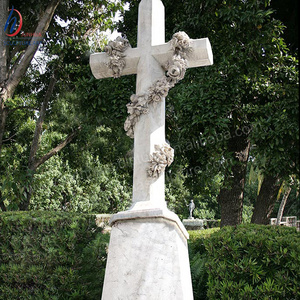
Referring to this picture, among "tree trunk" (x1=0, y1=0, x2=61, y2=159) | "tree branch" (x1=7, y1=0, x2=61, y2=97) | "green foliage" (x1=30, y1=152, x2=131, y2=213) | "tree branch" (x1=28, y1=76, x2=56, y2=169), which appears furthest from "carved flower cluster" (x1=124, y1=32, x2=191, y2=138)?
"green foliage" (x1=30, y1=152, x2=131, y2=213)

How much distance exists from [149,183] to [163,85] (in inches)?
38.1

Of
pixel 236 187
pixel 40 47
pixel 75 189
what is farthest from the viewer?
pixel 75 189

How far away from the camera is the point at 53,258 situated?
512cm

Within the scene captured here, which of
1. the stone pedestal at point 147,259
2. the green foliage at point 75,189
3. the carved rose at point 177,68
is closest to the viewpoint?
the stone pedestal at point 147,259

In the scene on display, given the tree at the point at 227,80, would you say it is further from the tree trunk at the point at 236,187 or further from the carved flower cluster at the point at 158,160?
the carved flower cluster at the point at 158,160

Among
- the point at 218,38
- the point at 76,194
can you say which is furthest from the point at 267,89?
the point at 76,194

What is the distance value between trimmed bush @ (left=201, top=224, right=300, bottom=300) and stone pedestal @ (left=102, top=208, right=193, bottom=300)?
99 centimetres

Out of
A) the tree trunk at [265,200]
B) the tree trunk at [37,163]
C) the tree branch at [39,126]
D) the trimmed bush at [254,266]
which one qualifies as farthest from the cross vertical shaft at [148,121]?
the tree branch at [39,126]

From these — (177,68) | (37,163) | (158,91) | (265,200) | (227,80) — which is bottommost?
(158,91)

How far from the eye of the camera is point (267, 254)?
383 cm

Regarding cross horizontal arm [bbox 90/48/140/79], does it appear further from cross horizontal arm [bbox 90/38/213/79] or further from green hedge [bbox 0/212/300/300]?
green hedge [bbox 0/212/300/300]

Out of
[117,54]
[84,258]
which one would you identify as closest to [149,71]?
[117,54]

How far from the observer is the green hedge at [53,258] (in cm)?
502

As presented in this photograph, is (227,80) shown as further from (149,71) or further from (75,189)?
(75,189)
